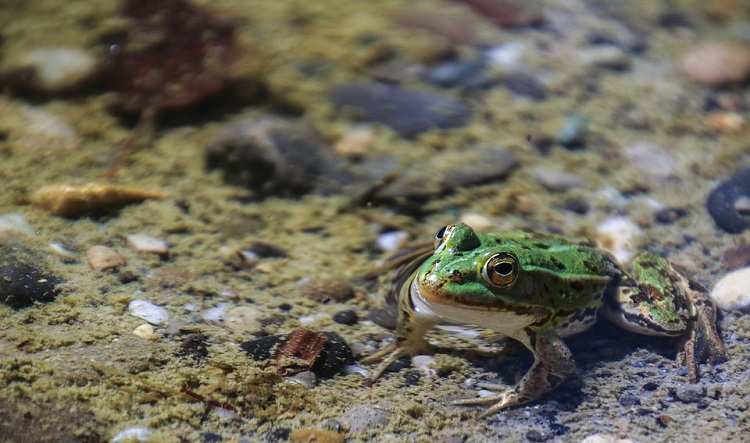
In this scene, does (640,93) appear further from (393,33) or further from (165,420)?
(165,420)

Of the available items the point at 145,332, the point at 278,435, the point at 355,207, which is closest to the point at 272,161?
the point at 355,207

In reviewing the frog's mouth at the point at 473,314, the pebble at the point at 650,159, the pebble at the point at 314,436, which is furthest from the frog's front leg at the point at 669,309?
the pebble at the point at 314,436

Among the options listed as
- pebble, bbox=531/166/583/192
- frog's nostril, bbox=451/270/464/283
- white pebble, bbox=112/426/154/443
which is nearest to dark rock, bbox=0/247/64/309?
white pebble, bbox=112/426/154/443

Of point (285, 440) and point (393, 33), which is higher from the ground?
point (393, 33)

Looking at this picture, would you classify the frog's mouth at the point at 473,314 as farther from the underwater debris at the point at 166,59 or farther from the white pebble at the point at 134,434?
the underwater debris at the point at 166,59

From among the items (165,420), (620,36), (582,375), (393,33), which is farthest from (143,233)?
(620,36)
